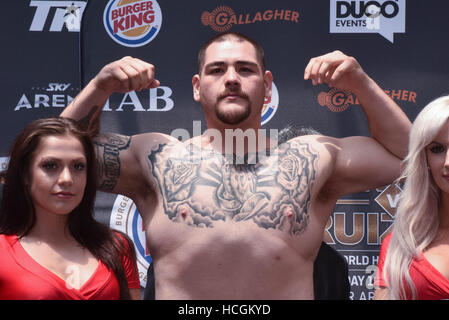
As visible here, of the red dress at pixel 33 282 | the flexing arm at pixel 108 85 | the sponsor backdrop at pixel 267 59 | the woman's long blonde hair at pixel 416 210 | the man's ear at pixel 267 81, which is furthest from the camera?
the sponsor backdrop at pixel 267 59

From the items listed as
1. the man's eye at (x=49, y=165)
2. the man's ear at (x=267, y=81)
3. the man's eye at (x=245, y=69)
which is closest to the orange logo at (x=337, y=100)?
the man's ear at (x=267, y=81)

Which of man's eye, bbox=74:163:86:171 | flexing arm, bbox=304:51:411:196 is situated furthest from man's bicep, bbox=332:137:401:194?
man's eye, bbox=74:163:86:171

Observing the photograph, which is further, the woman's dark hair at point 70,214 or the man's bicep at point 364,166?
the man's bicep at point 364,166

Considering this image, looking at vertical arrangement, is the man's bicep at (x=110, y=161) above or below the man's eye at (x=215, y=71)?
below

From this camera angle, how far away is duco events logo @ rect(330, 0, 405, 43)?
2541 mm

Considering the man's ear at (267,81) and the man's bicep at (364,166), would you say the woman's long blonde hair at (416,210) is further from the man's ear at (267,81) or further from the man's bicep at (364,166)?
the man's ear at (267,81)

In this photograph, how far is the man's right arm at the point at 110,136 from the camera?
1.89 m

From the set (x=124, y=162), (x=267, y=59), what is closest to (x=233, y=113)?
(x=124, y=162)

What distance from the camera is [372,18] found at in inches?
101

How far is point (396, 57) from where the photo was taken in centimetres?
254

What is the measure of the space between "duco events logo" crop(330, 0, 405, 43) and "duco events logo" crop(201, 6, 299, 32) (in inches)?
8.0

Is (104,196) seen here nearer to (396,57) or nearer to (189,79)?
(189,79)
